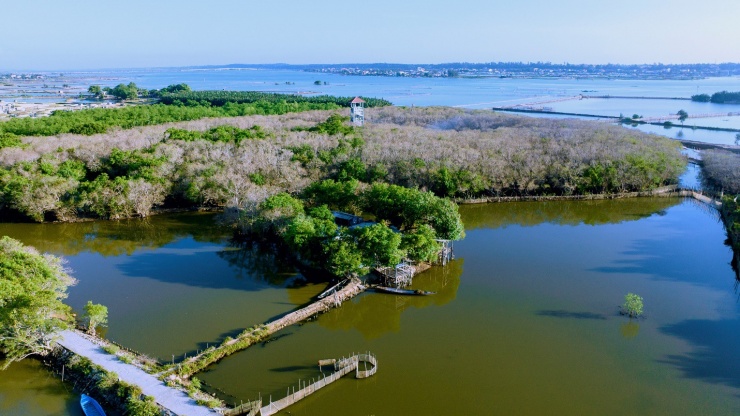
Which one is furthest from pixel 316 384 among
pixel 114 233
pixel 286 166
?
pixel 286 166

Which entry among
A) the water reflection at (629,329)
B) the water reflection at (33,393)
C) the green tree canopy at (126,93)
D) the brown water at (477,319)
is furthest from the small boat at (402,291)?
the green tree canopy at (126,93)

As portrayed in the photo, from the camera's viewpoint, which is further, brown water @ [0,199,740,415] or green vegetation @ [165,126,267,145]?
green vegetation @ [165,126,267,145]

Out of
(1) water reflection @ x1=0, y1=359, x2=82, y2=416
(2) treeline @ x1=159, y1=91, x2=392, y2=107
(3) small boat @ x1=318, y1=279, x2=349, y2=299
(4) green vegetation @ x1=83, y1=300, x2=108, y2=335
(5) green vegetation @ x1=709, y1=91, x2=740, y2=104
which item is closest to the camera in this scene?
(1) water reflection @ x1=0, y1=359, x2=82, y2=416

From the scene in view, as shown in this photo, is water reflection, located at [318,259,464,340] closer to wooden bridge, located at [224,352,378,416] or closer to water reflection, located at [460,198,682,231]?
wooden bridge, located at [224,352,378,416]

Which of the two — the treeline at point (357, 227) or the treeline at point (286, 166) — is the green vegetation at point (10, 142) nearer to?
the treeline at point (286, 166)

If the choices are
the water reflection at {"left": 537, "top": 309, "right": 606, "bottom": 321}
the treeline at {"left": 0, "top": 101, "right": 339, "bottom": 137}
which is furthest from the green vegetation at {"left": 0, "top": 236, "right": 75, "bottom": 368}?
the treeline at {"left": 0, "top": 101, "right": 339, "bottom": 137}

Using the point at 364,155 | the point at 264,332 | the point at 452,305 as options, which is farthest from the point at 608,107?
the point at 264,332

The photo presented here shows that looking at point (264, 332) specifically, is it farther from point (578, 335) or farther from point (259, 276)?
point (578, 335)
